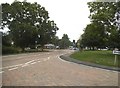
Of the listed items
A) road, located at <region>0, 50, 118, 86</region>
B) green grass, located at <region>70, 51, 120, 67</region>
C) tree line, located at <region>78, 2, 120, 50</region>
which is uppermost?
tree line, located at <region>78, 2, 120, 50</region>

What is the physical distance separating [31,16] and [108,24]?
34.1 meters

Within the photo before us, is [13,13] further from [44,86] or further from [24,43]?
[44,86]

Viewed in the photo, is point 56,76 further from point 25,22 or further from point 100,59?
point 25,22

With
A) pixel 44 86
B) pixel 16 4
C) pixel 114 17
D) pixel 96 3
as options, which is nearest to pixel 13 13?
pixel 16 4

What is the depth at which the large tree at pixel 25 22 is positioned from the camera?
6481 centimetres

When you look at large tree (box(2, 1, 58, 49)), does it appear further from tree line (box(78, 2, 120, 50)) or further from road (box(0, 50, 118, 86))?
road (box(0, 50, 118, 86))

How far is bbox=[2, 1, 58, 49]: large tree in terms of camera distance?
64812 millimetres

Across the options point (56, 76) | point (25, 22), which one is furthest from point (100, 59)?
point (25, 22)

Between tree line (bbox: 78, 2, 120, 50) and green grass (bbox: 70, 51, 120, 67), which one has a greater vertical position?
tree line (bbox: 78, 2, 120, 50)

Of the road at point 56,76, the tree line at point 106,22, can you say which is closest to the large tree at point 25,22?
the tree line at point 106,22

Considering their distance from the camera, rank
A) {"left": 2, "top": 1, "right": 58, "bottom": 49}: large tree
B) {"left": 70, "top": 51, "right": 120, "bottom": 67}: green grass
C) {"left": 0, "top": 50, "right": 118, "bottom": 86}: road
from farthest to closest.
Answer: {"left": 2, "top": 1, "right": 58, "bottom": 49}: large tree
{"left": 70, "top": 51, "right": 120, "bottom": 67}: green grass
{"left": 0, "top": 50, "right": 118, "bottom": 86}: road

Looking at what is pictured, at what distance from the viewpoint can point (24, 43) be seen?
69.8 metres

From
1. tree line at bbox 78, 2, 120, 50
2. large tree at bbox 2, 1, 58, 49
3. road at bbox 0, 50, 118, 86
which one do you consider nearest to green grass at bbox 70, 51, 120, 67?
tree line at bbox 78, 2, 120, 50

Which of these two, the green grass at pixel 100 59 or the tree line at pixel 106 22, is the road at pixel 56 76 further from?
the tree line at pixel 106 22
